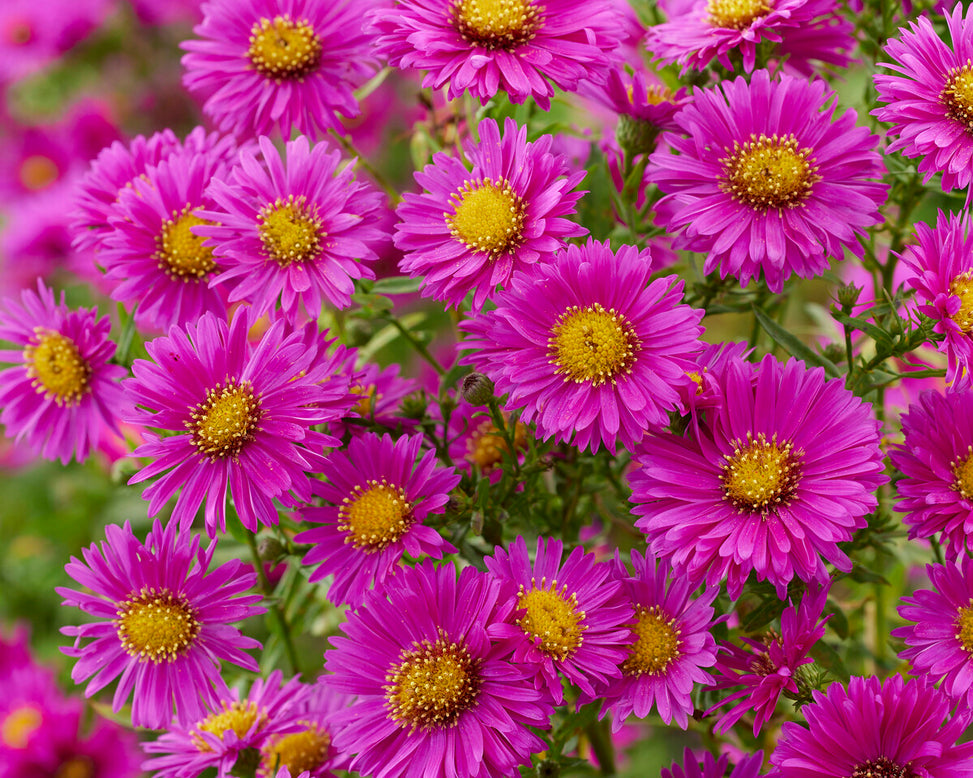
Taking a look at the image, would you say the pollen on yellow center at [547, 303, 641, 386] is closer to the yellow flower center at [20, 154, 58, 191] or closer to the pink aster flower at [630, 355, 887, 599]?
the pink aster flower at [630, 355, 887, 599]

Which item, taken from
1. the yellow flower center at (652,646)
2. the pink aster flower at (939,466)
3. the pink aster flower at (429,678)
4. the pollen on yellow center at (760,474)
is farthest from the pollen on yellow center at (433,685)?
the pink aster flower at (939,466)

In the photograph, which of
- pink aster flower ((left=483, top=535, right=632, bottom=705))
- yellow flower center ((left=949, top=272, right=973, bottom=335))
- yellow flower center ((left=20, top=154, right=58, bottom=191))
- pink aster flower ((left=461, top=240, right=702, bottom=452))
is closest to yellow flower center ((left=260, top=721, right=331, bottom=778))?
pink aster flower ((left=483, top=535, right=632, bottom=705))

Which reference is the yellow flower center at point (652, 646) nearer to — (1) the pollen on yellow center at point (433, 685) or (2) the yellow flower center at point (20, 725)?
(1) the pollen on yellow center at point (433, 685)

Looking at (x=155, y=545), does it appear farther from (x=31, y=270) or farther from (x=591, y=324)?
(x=31, y=270)

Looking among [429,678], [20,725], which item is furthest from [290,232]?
[20,725]

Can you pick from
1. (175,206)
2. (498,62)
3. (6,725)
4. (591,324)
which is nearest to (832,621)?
(591,324)

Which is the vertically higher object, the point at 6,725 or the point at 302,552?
the point at 302,552
